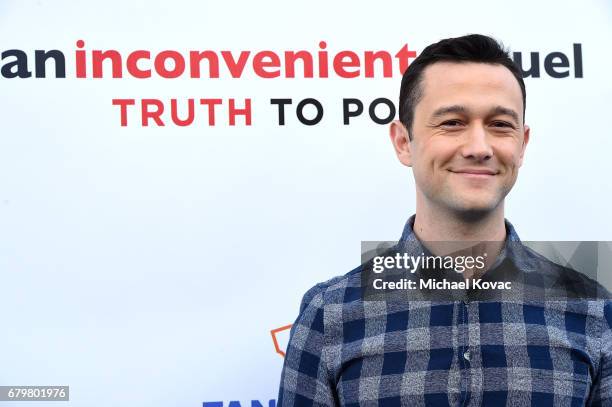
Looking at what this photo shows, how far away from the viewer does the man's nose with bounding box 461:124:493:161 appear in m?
1.45

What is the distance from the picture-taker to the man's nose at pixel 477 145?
1448mm

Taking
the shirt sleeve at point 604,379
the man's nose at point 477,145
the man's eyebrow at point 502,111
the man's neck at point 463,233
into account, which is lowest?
the shirt sleeve at point 604,379

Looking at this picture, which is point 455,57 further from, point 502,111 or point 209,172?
point 209,172

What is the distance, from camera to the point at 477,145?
1451 millimetres

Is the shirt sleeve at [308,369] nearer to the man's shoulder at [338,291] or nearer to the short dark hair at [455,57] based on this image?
the man's shoulder at [338,291]

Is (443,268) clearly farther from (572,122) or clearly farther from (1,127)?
(1,127)

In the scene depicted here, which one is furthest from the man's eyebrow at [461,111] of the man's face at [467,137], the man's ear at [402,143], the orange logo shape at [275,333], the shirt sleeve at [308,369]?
the orange logo shape at [275,333]

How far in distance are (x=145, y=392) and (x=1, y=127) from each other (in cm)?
76

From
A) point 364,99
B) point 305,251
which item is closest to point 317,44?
point 364,99

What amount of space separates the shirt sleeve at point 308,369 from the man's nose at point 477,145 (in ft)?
1.51

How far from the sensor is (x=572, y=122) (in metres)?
1.92

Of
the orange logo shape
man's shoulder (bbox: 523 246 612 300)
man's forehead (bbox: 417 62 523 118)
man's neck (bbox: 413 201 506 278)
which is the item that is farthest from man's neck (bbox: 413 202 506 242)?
the orange logo shape

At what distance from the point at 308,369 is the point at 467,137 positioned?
0.59 metres

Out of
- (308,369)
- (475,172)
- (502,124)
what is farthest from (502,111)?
(308,369)
